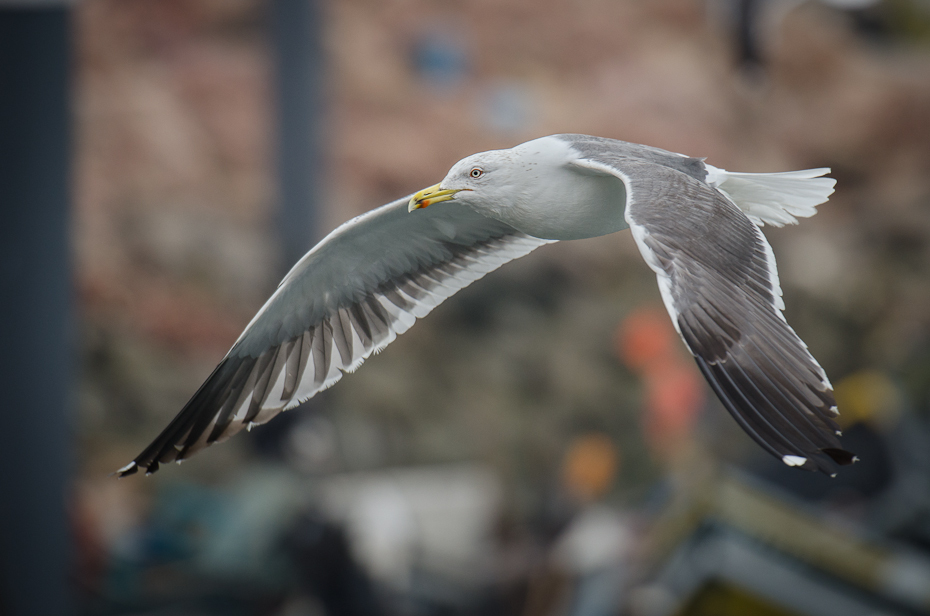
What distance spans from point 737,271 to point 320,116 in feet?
18.4

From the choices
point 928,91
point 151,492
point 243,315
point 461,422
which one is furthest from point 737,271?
point 928,91

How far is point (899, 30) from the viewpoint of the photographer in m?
12.6

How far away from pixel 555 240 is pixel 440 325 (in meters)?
6.90

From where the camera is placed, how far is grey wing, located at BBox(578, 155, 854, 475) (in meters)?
1.52

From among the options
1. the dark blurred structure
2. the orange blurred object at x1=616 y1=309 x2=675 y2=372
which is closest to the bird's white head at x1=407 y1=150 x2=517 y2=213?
the dark blurred structure

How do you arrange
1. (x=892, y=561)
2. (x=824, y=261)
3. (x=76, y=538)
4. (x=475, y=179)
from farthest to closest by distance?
(x=824, y=261) < (x=76, y=538) < (x=892, y=561) < (x=475, y=179)

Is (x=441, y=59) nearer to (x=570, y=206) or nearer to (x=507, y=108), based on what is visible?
(x=507, y=108)

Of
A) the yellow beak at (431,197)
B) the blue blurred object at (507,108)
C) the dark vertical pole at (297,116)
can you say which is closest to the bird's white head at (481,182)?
the yellow beak at (431,197)

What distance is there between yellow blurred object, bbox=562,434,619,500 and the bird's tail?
481 cm

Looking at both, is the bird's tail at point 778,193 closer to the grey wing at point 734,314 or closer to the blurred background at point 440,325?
the grey wing at point 734,314

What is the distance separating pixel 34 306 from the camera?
195 inches

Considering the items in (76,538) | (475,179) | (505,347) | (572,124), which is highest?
(475,179)

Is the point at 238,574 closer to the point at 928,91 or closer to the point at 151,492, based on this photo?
the point at 151,492

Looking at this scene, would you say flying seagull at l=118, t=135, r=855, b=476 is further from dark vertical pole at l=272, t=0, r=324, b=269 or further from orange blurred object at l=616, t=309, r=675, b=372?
orange blurred object at l=616, t=309, r=675, b=372
